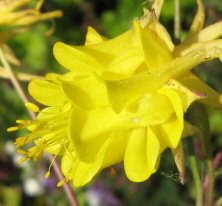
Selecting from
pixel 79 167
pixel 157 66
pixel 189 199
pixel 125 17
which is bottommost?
pixel 189 199

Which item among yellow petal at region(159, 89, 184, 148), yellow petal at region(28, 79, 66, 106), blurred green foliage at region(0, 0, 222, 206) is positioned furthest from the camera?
blurred green foliage at region(0, 0, 222, 206)

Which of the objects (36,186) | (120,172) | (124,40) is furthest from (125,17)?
(124,40)

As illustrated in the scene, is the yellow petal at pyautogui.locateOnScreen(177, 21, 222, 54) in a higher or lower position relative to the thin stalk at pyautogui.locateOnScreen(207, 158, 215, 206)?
higher

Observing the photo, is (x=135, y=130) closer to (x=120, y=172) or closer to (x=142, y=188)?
(x=142, y=188)

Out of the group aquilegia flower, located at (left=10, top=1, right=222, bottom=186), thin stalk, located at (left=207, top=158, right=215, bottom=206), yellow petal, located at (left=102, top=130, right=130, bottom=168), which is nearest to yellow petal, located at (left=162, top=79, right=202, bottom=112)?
aquilegia flower, located at (left=10, top=1, right=222, bottom=186)

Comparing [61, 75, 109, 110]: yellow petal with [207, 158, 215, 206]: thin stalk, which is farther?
[207, 158, 215, 206]: thin stalk

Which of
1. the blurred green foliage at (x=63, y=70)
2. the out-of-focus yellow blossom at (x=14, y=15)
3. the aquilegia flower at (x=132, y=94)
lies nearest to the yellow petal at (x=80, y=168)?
the aquilegia flower at (x=132, y=94)

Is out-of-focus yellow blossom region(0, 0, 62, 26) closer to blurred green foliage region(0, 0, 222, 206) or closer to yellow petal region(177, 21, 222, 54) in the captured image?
yellow petal region(177, 21, 222, 54)
